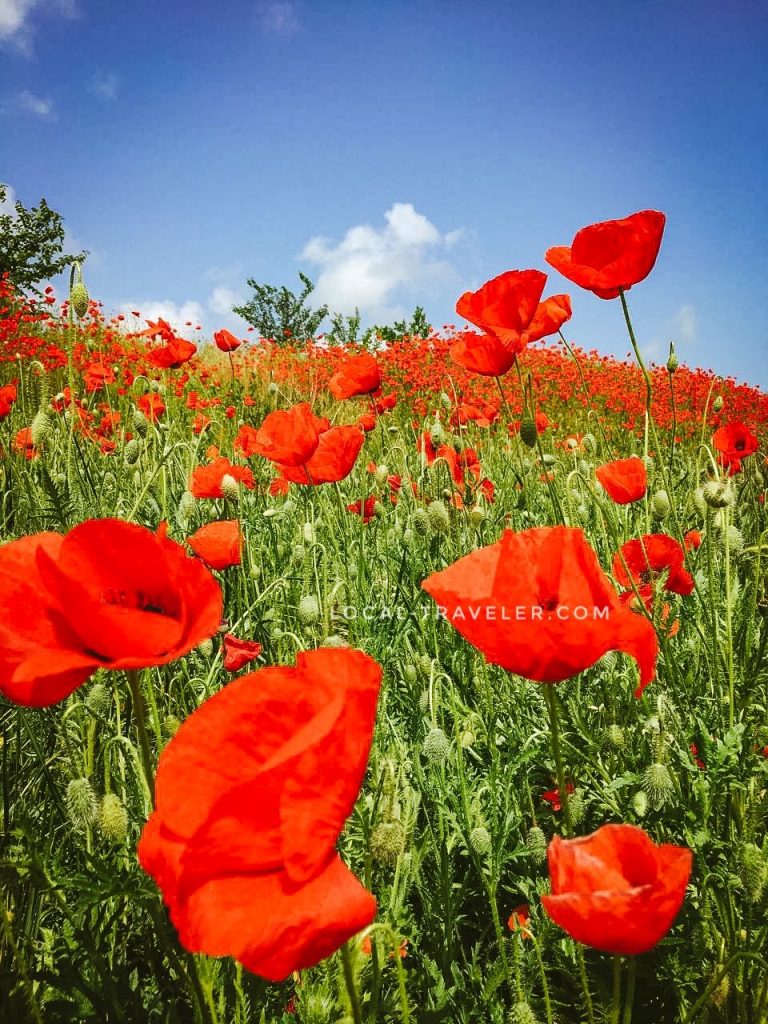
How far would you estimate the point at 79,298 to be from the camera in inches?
79.4

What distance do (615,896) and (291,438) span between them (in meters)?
1.63

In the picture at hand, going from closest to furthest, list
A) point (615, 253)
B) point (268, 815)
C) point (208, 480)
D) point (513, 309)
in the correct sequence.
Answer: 1. point (268, 815)
2. point (615, 253)
3. point (513, 309)
4. point (208, 480)

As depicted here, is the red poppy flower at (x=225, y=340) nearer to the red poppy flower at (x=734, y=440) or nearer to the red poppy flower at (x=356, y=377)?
the red poppy flower at (x=356, y=377)

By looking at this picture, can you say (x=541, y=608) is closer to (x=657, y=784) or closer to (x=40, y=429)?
(x=657, y=784)

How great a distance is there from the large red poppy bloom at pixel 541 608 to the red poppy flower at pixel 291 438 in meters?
1.30

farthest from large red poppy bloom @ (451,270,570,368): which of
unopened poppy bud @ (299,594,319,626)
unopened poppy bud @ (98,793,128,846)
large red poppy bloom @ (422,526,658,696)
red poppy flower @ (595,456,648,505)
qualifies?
Answer: unopened poppy bud @ (98,793,128,846)

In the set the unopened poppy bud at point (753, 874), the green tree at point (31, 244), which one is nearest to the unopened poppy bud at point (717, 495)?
the unopened poppy bud at point (753, 874)

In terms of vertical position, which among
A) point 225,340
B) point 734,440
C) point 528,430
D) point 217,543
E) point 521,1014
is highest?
point 225,340

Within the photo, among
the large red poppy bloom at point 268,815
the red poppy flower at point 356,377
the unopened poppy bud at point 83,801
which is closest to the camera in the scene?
the large red poppy bloom at point 268,815

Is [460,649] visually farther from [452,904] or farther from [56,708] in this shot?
[56,708]

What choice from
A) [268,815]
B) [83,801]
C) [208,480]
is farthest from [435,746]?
[208,480]

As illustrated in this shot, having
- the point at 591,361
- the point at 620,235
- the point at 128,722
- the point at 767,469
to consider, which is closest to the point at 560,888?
the point at 620,235

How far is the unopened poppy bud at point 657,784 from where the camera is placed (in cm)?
125

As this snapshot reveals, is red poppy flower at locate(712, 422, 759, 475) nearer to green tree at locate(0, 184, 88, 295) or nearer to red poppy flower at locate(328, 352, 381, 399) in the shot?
red poppy flower at locate(328, 352, 381, 399)
